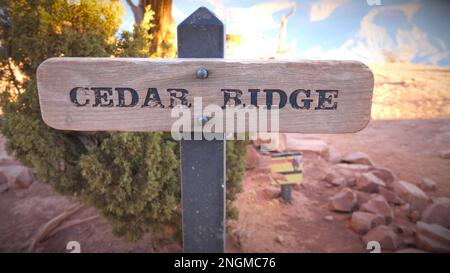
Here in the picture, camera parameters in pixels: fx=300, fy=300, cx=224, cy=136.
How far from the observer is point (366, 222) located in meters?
3.07

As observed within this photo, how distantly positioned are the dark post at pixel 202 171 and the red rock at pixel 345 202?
2554 millimetres

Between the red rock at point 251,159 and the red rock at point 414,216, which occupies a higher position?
the red rock at point 251,159

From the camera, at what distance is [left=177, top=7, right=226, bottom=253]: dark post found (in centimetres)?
111

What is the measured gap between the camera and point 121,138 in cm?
198

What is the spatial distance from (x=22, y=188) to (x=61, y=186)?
100 inches

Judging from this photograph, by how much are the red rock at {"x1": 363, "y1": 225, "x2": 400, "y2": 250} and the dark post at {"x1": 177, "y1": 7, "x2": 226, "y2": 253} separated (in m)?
2.14

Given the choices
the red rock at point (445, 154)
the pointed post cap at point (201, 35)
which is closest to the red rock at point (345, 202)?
the red rock at point (445, 154)

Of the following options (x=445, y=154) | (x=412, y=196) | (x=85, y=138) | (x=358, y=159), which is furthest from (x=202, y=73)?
(x=445, y=154)

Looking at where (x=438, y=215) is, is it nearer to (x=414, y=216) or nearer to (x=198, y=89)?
(x=414, y=216)

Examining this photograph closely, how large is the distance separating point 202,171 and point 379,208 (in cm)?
280

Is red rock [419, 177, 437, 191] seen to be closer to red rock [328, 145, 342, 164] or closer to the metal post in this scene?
red rock [328, 145, 342, 164]

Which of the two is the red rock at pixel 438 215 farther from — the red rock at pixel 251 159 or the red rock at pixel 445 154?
the red rock at pixel 445 154

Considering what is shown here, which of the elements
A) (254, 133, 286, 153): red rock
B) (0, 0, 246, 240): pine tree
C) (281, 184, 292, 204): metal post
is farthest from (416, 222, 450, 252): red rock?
(254, 133, 286, 153): red rock

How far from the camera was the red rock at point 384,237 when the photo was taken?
2.75 m
